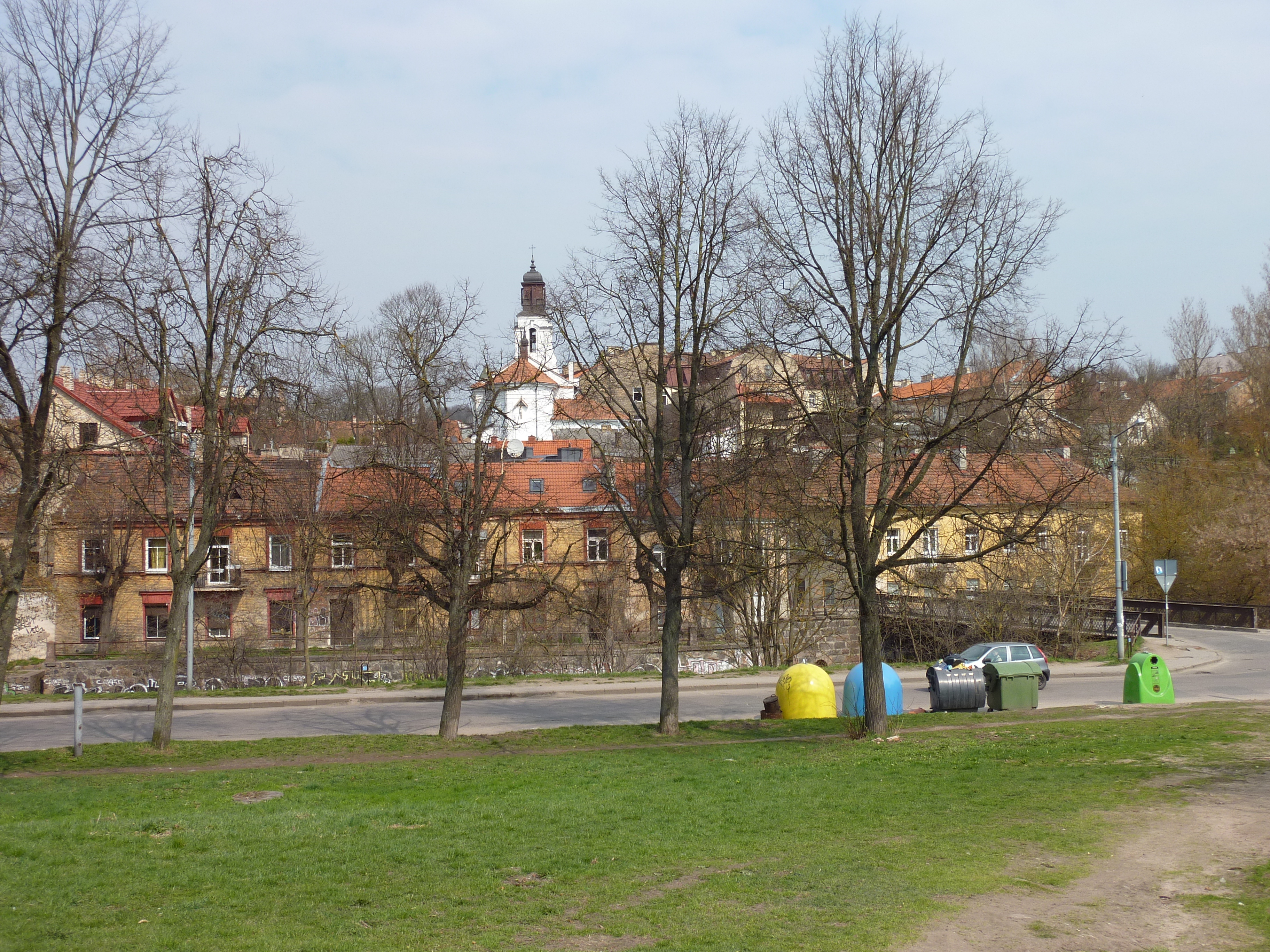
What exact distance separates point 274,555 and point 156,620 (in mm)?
5726

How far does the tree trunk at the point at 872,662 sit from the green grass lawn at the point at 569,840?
0.54m

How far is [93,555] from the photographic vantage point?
4266 cm

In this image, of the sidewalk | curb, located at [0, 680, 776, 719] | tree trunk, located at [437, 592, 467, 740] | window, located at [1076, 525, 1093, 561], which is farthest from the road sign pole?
tree trunk, located at [437, 592, 467, 740]

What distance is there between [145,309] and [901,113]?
423 inches

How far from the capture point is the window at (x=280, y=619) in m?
42.4

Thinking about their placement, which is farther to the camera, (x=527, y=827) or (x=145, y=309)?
(x=145, y=309)

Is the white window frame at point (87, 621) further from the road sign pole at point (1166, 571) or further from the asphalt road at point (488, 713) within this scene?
the road sign pole at point (1166, 571)

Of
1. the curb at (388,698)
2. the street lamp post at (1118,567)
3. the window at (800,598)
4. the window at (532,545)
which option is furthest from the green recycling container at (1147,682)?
the window at (532,545)

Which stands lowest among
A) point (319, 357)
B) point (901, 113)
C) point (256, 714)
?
point (256, 714)

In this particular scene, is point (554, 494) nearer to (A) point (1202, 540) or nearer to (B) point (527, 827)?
(A) point (1202, 540)

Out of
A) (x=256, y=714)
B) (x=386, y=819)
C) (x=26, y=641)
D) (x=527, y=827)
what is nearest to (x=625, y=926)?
(x=527, y=827)

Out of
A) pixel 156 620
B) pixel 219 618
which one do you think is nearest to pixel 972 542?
pixel 219 618

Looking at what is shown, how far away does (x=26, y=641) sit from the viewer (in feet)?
140

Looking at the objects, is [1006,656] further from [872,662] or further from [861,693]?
[872,662]
